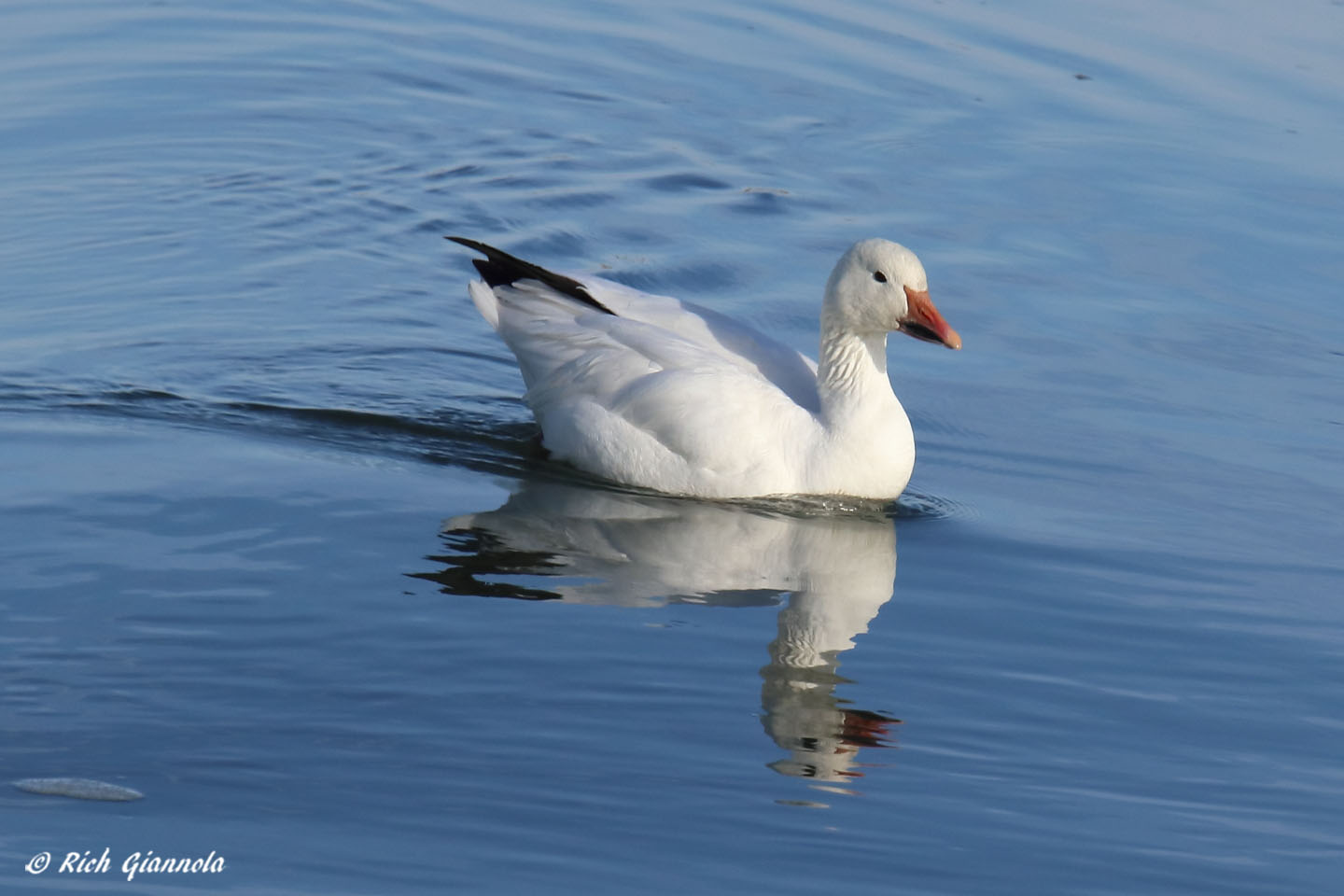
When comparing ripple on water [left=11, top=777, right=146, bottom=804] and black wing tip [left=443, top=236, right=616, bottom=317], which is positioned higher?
black wing tip [left=443, top=236, right=616, bottom=317]

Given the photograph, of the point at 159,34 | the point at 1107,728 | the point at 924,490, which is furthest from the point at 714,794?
the point at 159,34

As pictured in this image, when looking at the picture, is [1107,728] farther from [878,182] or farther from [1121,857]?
[878,182]

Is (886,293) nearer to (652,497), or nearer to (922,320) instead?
(922,320)

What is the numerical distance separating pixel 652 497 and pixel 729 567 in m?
0.92

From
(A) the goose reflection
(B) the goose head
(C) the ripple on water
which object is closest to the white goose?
(B) the goose head

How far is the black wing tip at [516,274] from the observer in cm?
825

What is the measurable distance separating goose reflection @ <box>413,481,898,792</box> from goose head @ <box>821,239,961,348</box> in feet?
2.80

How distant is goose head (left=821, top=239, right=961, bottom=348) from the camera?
776 centimetres

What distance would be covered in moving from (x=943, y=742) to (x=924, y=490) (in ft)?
8.76

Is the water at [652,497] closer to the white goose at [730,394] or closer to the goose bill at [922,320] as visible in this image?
the white goose at [730,394]

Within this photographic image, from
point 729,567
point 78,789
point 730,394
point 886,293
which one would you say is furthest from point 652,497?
point 78,789

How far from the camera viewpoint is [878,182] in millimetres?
12523

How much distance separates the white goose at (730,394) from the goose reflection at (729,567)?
17 cm

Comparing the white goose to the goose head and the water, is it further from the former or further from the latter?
the water
